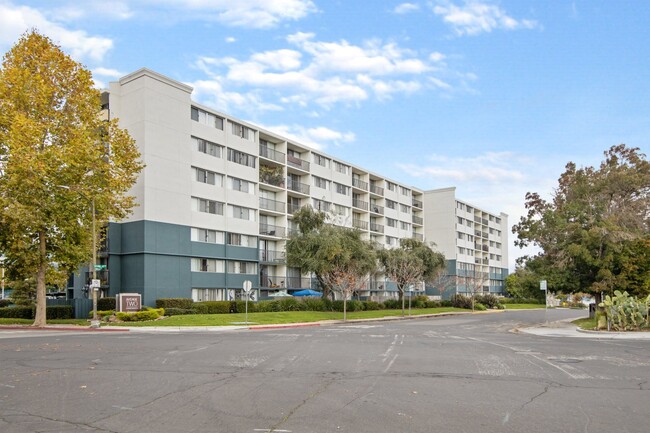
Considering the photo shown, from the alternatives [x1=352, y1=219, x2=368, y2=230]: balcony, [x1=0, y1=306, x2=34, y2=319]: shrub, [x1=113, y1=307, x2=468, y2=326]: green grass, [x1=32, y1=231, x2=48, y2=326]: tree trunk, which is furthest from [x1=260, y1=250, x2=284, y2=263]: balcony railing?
[x1=32, y1=231, x2=48, y2=326]: tree trunk

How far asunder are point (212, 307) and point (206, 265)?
613cm

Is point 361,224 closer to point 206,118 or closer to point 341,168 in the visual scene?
point 341,168

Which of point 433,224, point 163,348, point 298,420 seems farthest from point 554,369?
point 433,224

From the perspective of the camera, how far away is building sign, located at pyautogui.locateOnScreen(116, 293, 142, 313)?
1500 inches

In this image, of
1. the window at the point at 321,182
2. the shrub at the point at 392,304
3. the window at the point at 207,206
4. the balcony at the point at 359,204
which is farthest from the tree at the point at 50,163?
the balcony at the point at 359,204

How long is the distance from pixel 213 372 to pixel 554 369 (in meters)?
7.93

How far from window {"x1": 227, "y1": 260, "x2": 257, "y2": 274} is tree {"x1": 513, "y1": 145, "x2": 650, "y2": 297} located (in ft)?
81.7

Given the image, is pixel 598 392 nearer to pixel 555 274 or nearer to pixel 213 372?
pixel 213 372

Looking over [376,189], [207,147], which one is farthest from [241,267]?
[376,189]

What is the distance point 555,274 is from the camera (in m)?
38.8

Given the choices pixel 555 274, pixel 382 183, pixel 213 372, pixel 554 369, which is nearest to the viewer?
pixel 213 372

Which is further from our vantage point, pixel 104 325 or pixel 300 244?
pixel 300 244

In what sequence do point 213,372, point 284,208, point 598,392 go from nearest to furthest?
point 598,392 → point 213,372 → point 284,208

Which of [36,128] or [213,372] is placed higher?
[36,128]
